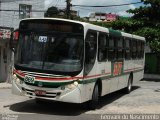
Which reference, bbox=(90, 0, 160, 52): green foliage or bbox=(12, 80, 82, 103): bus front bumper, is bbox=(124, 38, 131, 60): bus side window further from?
bbox=(90, 0, 160, 52): green foliage

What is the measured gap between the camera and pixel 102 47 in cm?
1532

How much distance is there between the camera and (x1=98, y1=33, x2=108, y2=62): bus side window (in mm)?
15002

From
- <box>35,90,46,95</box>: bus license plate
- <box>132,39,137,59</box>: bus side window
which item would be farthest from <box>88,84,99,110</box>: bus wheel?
<box>132,39,137,59</box>: bus side window

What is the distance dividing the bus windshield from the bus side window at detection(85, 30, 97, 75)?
276 mm

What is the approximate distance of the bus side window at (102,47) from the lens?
15.0m

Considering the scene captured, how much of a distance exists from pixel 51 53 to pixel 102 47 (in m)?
2.54

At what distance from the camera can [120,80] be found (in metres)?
18.8

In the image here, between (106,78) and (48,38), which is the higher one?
(48,38)

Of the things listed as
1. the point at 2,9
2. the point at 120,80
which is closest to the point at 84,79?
the point at 120,80

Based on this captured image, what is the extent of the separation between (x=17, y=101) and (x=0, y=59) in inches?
415

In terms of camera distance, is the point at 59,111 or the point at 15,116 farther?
the point at 59,111

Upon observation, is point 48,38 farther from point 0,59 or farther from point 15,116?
point 0,59

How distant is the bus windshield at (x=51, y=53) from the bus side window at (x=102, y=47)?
65.4 inches

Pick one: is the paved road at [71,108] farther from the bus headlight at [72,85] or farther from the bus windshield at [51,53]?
the bus windshield at [51,53]
